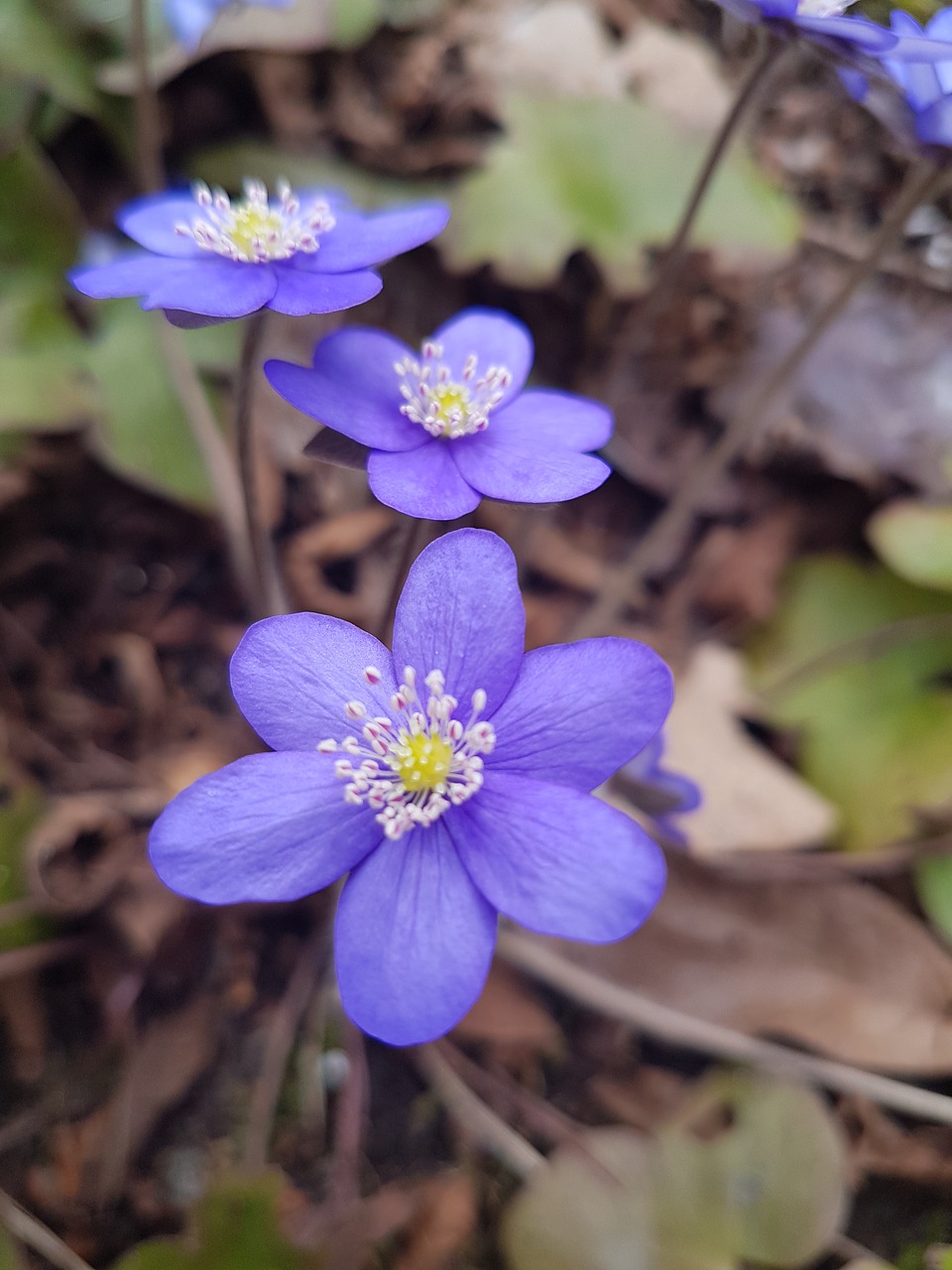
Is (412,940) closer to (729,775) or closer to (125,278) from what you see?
(125,278)

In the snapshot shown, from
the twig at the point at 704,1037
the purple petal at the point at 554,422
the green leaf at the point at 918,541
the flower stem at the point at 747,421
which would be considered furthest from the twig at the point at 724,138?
the twig at the point at 704,1037

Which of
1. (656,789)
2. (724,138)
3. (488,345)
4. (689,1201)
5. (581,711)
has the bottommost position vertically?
(689,1201)

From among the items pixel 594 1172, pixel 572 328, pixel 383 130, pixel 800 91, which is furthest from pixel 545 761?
pixel 800 91

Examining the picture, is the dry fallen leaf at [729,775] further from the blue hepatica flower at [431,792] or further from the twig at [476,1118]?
the blue hepatica flower at [431,792]

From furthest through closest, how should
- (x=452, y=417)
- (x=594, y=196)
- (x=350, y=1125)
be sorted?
(x=594, y=196)
(x=350, y=1125)
(x=452, y=417)

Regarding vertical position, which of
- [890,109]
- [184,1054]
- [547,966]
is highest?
[890,109]

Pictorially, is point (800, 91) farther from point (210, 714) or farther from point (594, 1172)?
point (594, 1172)

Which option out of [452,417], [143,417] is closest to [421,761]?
[452,417]
